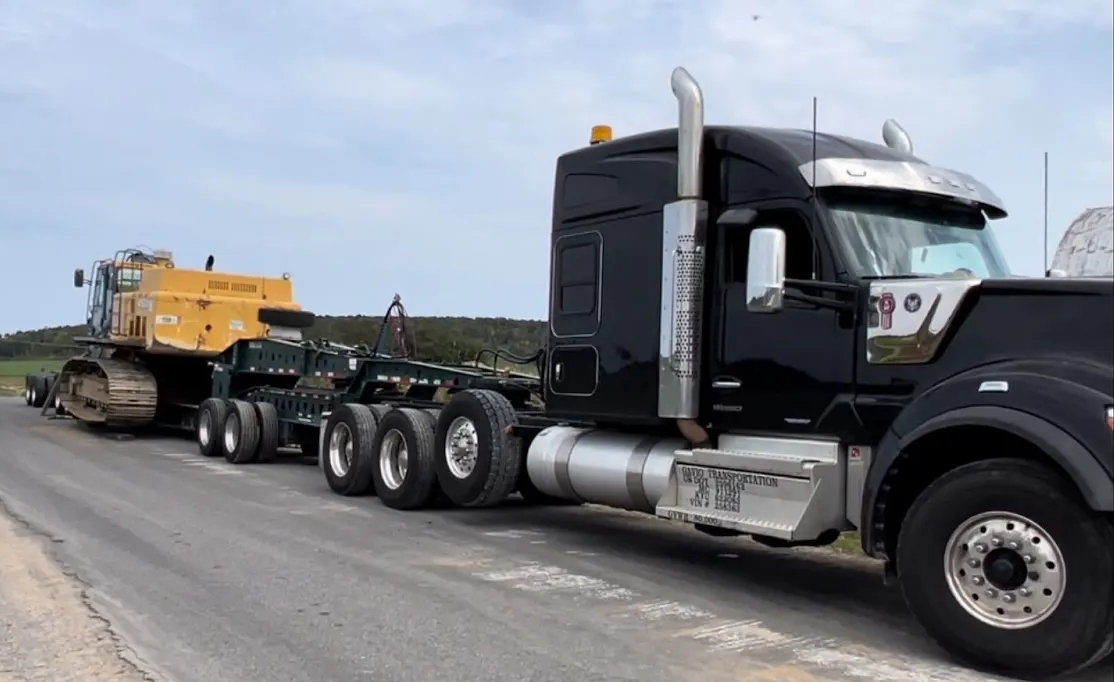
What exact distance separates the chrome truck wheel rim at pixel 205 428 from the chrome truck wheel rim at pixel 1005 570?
12826 millimetres

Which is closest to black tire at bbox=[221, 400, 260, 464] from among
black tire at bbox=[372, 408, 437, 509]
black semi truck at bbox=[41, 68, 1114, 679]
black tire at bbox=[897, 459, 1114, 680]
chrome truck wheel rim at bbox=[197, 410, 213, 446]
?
chrome truck wheel rim at bbox=[197, 410, 213, 446]

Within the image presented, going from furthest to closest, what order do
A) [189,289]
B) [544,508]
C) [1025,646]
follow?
1. [189,289]
2. [544,508]
3. [1025,646]

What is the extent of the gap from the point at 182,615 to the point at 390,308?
9.08 meters

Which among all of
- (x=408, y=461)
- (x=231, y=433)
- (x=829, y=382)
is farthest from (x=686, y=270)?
(x=231, y=433)

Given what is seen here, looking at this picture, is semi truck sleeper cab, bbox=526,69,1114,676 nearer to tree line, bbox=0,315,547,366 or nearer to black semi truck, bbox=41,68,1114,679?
black semi truck, bbox=41,68,1114,679

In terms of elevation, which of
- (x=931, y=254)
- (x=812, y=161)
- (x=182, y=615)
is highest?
(x=812, y=161)

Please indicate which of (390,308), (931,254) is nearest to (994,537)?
(931,254)

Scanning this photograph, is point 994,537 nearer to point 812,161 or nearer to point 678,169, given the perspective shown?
point 812,161

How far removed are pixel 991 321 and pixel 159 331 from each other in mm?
15578

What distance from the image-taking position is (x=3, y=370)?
47.4m

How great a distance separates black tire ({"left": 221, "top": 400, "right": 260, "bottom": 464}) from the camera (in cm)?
1509

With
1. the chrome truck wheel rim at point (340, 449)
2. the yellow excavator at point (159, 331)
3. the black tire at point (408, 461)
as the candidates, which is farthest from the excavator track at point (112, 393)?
the black tire at point (408, 461)

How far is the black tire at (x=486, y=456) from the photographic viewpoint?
373 inches

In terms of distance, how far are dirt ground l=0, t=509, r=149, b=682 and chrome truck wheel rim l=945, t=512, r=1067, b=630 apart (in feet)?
12.7
